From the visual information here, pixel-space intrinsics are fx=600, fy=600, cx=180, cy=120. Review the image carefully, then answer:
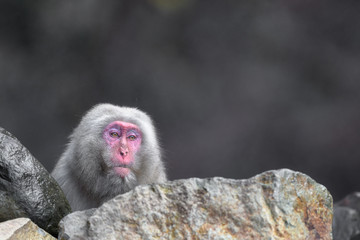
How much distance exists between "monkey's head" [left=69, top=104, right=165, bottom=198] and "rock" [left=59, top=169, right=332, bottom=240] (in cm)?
125

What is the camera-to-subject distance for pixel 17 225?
357 cm

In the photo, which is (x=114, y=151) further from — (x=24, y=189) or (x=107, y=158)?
(x=24, y=189)

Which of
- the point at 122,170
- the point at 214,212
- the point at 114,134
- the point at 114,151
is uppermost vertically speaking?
the point at 114,134

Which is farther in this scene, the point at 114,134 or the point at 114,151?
the point at 114,134

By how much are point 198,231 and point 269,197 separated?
19.0 inches

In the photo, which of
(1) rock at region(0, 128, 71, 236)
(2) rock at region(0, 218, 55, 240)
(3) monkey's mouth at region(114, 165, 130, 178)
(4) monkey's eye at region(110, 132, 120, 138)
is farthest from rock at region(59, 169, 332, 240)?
(4) monkey's eye at region(110, 132, 120, 138)

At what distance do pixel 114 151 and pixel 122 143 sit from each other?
0.31ft

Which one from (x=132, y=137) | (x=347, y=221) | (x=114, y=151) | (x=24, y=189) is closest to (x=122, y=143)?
(x=114, y=151)

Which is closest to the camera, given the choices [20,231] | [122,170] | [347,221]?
[20,231]

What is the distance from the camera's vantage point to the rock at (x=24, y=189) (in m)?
3.99

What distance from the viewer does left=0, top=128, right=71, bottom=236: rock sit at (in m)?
3.99

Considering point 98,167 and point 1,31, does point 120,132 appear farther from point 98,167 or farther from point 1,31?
point 1,31

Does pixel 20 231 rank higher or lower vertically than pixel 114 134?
lower

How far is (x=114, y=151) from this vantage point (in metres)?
5.01
